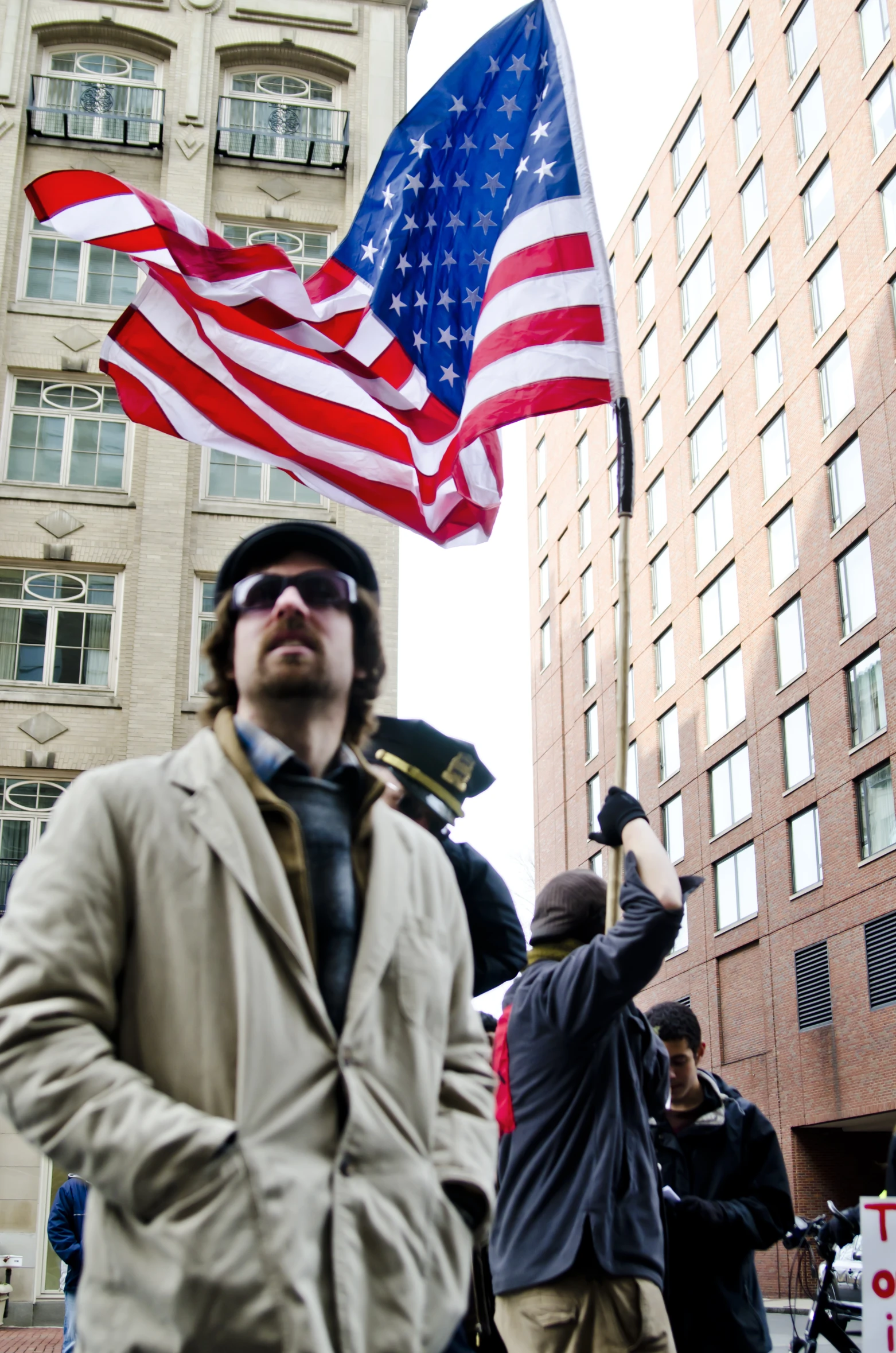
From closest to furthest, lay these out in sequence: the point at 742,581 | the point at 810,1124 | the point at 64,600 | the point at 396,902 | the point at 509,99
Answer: the point at 396,902 → the point at 509,99 → the point at 64,600 → the point at 810,1124 → the point at 742,581

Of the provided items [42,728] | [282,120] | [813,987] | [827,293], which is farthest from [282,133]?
[813,987]

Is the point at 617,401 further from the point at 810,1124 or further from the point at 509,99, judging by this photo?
the point at 810,1124

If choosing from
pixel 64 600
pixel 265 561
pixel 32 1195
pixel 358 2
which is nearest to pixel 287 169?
pixel 358 2

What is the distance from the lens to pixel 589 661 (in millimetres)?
53781

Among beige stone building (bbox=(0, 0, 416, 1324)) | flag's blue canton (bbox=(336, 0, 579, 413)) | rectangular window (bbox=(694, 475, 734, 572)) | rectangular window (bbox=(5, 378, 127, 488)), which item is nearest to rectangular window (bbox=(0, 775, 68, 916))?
beige stone building (bbox=(0, 0, 416, 1324))

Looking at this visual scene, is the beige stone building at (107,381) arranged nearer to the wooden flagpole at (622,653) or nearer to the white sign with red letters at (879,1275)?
the white sign with red letters at (879,1275)

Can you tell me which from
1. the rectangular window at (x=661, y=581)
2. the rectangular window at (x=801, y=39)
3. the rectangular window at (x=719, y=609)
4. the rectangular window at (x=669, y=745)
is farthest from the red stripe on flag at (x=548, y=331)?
the rectangular window at (x=661, y=581)

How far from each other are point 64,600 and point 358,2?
13.0m

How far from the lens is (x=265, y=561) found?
9.05 feet

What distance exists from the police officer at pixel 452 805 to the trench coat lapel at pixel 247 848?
4.77ft

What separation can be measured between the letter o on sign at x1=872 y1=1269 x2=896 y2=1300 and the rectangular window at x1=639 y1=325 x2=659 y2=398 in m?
45.8

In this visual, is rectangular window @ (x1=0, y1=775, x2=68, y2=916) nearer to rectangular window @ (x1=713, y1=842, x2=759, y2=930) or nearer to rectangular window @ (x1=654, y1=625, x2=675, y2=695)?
rectangular window @ (x1=713, y1=842, x2=759, y2=930)

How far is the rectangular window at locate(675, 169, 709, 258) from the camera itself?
152ft

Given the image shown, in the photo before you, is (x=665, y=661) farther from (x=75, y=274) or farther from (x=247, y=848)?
(x=247, y=848)
